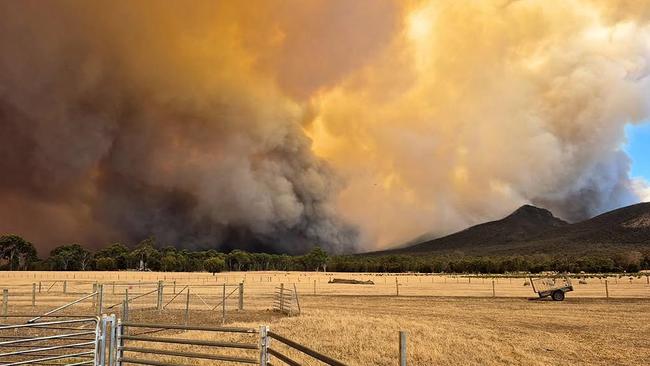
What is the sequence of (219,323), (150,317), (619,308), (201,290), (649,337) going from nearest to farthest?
1. (649,337)
2. (219,323)
3. (150,317)
4. (619,308)
5. (201,290)

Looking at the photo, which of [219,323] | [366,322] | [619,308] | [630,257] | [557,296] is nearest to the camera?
[366,322]

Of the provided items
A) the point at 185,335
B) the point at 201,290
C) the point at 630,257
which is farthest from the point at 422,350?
the point at 630,257

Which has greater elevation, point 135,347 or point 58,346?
point 58,346

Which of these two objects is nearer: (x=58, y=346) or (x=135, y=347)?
(x=58, y=346)

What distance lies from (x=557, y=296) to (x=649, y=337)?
→ 74.2ft

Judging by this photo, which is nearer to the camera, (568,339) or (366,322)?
(568,339)

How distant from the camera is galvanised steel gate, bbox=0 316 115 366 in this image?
10.9 metres

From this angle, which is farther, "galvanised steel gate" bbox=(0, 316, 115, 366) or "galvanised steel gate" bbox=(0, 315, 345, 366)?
"galvanised steel gate" bbox=(0, 316, 115, 366)

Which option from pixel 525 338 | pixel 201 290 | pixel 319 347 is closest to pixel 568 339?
pixel 525 338

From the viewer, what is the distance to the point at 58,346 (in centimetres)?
1116

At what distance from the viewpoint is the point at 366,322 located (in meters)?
25.9

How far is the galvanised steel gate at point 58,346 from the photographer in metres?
10.9

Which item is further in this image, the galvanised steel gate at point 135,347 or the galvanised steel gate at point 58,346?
the galvanised steel gate at point 58,346

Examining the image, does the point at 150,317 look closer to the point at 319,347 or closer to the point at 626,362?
the point at 319,347
